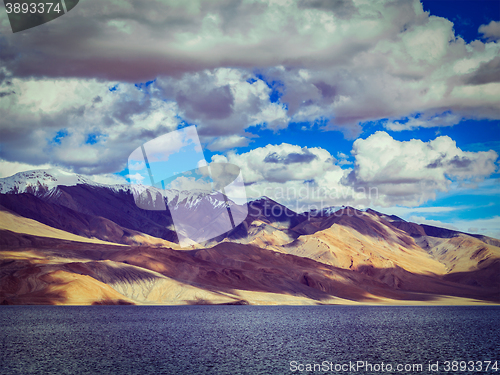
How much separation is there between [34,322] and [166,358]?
44.9m

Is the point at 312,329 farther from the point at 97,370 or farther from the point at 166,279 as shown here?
the point at 166,279

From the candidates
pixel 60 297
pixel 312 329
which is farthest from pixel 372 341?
pixel 60 297

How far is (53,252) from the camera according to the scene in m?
186

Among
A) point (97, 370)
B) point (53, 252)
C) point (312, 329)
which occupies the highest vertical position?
point (53, 252)

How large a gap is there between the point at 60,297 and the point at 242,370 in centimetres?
10579

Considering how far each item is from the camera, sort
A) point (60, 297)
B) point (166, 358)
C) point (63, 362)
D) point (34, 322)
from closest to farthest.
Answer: point (63, 362) < point (166, 358) < point (34, 322) < point (60, 297)

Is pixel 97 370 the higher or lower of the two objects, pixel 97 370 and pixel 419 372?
the higher

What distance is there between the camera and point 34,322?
A: 84188 mm

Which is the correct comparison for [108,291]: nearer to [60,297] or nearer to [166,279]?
→ [60,297]

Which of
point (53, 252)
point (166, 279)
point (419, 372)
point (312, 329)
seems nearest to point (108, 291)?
point (166, 279)

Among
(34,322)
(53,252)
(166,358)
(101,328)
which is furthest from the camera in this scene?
(53,252)

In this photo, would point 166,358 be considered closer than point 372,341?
Yes

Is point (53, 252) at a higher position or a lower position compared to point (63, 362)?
higher

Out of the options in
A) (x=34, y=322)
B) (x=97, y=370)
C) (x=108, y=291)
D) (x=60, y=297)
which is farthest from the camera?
Result: (x=108, y=291)
